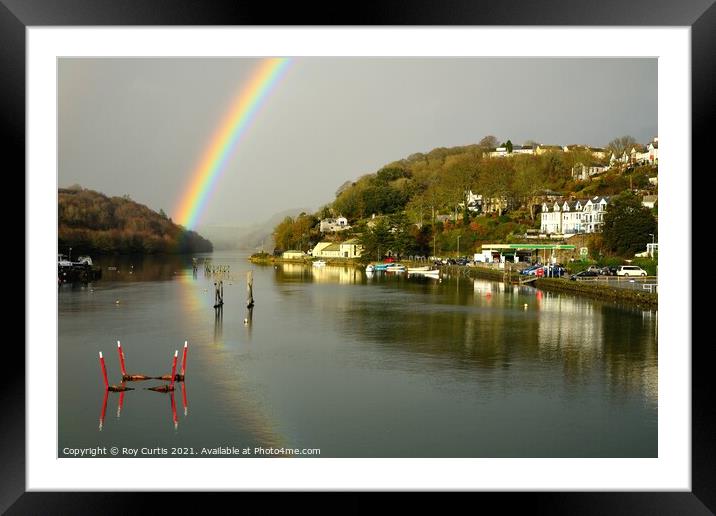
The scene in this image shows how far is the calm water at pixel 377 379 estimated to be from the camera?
594cm

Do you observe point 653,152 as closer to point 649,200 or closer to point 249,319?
point 649,200

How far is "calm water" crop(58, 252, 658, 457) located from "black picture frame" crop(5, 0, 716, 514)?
1672 millimetres

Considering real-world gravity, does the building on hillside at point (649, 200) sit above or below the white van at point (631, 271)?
above

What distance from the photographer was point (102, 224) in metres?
33.8

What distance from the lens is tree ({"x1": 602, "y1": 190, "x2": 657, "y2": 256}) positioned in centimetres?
2021

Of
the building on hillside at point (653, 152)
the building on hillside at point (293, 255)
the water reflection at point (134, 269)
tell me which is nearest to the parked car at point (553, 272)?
the building on hillside at point (653, 152)

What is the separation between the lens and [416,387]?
25.2 feet

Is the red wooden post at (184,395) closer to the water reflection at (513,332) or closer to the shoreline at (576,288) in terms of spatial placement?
the water reflection at (513,332)

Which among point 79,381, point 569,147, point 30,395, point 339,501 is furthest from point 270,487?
point 569,147

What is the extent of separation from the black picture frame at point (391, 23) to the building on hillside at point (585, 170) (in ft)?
111

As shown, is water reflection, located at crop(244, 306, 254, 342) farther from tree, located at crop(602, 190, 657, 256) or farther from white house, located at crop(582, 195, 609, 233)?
white house, located at crop(582, 195, 609, 233)

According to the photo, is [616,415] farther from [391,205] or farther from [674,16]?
[391,205]

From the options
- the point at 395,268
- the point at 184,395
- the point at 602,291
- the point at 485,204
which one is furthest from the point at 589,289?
the point at 485,204

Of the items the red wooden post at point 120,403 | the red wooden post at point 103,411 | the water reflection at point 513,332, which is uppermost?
the water reflection at point 513,332
